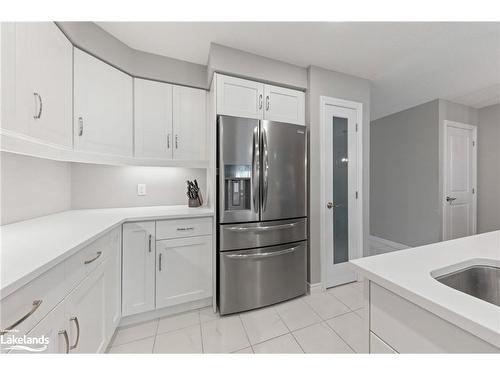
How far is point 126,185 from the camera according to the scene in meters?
2.09

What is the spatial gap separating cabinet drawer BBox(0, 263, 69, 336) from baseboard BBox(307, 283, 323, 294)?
2012 millimetres

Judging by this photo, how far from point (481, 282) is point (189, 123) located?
92.5 inches

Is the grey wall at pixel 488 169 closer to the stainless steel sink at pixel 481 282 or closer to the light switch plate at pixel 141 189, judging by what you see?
the stainless steel sink at pixel 481 282

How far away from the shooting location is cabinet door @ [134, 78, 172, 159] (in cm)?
195

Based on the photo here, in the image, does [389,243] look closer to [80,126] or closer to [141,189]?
[141,189]

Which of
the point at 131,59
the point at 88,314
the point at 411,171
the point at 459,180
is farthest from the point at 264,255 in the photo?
the point at 459,180

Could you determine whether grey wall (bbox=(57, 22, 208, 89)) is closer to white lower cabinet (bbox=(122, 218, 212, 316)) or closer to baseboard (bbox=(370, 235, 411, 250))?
white lower cabinet (bbox=(122, 218, 212, 316))

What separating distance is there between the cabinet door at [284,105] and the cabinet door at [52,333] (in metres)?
1.94

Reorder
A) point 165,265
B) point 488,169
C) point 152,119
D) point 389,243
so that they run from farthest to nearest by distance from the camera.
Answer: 1. point 389,243
2. point 488,169
3. point 152,119
4. point 165,265

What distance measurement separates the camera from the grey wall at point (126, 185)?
191 centimetres

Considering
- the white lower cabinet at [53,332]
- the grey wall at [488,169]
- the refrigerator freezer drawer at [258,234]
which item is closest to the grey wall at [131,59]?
the refrigerator freezer drawer at [258,234]

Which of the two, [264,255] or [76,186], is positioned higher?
[76,186]

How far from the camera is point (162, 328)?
160 cm
